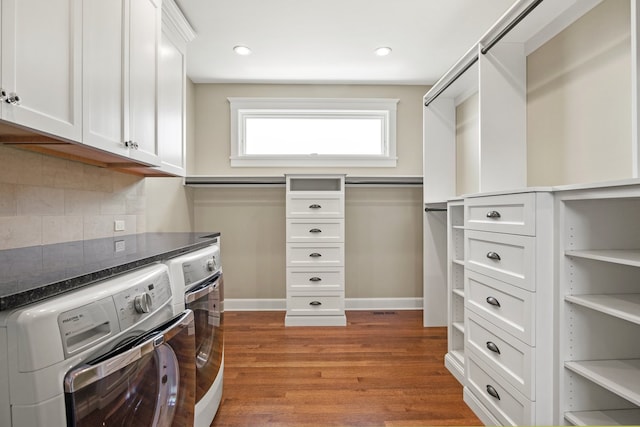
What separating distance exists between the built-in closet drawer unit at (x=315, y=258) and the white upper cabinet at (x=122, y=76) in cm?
144

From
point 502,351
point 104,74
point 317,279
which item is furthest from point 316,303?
point 104,74

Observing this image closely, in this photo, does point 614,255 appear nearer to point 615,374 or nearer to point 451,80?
point 615,374

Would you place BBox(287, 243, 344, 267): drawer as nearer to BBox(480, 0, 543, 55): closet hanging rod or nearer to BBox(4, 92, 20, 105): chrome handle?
BBox(480, 0, 543, 55): closet hanging rod

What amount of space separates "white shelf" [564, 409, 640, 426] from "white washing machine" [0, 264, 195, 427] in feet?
4.85

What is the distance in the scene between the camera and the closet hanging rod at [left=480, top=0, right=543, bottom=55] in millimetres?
1481

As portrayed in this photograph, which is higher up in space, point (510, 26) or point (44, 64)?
point (510, 26)

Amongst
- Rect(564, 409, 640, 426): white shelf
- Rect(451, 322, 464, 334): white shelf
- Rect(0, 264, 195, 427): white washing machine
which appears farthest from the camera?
Rect(451, 322, 464, 334): white shelf

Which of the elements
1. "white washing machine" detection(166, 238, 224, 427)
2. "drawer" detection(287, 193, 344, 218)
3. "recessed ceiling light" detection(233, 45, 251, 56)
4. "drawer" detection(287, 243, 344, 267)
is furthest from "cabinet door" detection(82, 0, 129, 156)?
"drawer" detection(287, 243, 344, 267)

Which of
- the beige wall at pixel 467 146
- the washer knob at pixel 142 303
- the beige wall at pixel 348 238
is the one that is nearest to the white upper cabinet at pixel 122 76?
the washer knob at pixel 142 303

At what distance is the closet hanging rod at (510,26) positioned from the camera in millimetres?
1481

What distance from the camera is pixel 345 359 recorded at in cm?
235

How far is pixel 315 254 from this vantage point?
120 inches

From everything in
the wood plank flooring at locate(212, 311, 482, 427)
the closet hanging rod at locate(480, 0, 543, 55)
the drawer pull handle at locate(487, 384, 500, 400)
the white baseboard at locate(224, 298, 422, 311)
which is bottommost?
the wood plank flooring at locate(212, 311, 482, 427)

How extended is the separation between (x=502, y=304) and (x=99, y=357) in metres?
1.58
